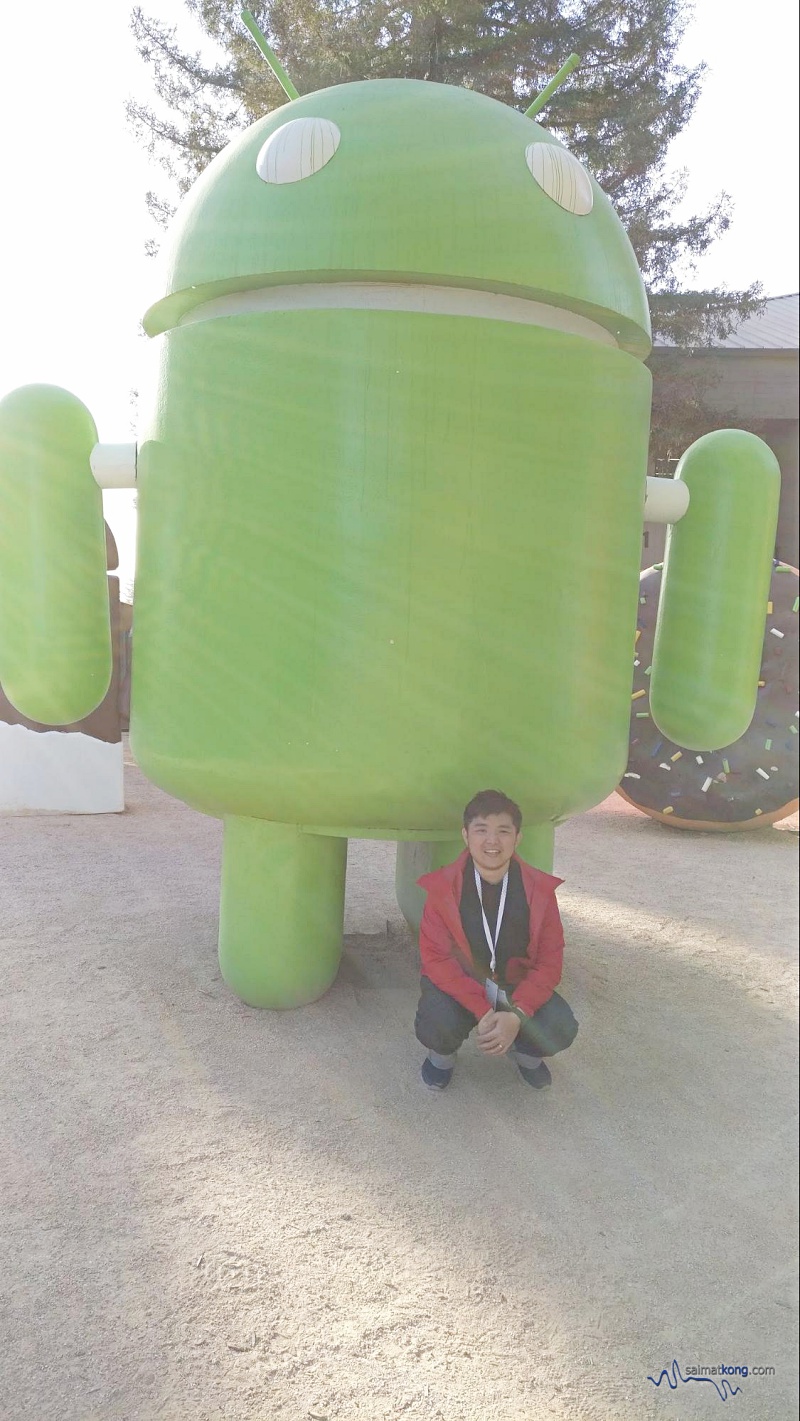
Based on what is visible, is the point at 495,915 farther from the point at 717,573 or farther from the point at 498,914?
the point at 717,573

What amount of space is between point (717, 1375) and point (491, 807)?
0.97 m

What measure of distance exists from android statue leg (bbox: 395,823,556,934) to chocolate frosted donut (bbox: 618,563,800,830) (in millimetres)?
1510

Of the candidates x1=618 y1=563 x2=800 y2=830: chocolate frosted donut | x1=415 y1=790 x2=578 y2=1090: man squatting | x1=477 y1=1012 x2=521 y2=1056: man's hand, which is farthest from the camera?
x1=618 y1=563 x2=800 y2=830: chocolate frosted donut

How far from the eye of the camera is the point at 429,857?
2.21 m

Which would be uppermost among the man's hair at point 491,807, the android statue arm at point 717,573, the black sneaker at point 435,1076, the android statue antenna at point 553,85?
the android statue antenna at point 553,85

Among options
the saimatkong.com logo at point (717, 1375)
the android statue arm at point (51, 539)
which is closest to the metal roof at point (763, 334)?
the saimatkong.com logo at point (717, 1375)

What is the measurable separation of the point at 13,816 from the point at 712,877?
2.11 meters

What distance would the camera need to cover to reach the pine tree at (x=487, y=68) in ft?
4.19

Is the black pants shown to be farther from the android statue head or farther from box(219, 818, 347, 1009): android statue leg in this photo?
the android statue head

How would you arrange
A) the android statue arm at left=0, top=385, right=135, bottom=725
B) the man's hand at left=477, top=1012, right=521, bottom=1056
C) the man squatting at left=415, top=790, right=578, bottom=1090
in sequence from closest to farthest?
the man's hand at left=477, top=1012, right=521, bottom=1056
the man squatting at left=415, top=790, right=578, bottom=1090
the android statue arm at left=0, top=385, right=135, bottom=725

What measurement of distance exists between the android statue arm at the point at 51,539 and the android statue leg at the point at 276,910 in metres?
0.41

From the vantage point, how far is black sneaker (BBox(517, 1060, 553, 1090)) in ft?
5.40

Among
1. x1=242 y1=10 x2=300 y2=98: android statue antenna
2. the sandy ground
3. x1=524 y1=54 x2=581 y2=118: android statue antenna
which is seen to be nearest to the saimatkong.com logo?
the sandy ground

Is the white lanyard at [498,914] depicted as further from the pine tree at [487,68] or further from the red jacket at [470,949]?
the pine tree at [487,68]
